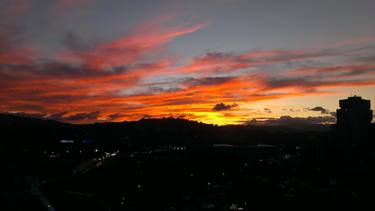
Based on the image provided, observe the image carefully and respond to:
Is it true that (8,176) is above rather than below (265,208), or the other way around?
above

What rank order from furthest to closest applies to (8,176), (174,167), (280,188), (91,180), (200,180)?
(174,167) → (200,180) → (91,180) → (280,188) → (8,176)

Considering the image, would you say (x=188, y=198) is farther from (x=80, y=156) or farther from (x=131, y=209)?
(x=80, y=156)

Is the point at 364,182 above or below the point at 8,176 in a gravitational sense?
below

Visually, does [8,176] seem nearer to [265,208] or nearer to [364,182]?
[265,208]

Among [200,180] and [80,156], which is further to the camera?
[80,156]

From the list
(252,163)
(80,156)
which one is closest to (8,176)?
(80,156)

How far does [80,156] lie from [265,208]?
121 m

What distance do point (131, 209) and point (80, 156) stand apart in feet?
368

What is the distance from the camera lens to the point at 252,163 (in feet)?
621

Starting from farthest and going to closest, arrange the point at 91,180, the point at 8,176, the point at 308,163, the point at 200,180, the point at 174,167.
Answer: the point at 308,163 → the point at 174,167 → the point at 200,180 → the point at 91,180 → the point at 8,176

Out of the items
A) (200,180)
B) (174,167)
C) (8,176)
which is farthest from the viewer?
(174,167)

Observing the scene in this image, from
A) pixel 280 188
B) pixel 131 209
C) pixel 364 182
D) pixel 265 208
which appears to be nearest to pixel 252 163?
pixel 364 182

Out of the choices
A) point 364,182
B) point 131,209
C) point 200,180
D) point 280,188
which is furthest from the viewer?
point 200,180

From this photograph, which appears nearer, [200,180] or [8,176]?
[8,176]
